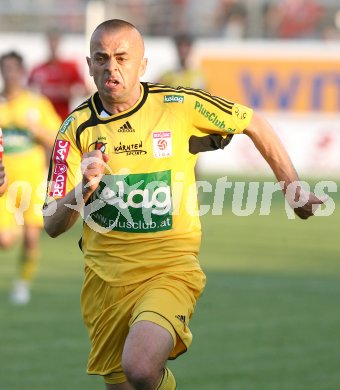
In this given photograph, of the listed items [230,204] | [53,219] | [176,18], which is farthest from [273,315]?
[176,18]

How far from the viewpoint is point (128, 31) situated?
6.44 meters

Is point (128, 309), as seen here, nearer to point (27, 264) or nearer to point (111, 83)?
point (111, 83)

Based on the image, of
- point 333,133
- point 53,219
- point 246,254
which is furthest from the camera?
point 333,133

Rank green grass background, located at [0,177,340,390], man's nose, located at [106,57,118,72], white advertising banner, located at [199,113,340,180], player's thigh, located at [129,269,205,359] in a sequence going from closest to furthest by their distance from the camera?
player's thigh, located at [129,269,205,359] → man's nose, located at [106,57,118,72] → green grass background, located at [0,177,340,390] → white advertising banner, located at [199,113,340,180]

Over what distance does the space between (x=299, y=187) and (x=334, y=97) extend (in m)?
19.8

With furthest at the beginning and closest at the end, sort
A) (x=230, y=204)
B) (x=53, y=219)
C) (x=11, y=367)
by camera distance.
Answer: (x=230, y=204)
(x=11, y=367)
(x=53, y=219)

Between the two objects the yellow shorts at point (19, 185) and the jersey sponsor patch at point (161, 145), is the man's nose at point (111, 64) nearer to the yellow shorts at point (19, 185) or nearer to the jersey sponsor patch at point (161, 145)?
the jersey sponsor patch at point (161, 145)

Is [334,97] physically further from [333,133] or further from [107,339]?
[107,339]

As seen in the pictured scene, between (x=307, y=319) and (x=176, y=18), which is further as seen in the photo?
(x=176, y=18)

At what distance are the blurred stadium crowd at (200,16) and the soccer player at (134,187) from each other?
21334mm

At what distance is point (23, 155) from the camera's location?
43.7 feet

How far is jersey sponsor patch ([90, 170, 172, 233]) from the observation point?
6.53 metres

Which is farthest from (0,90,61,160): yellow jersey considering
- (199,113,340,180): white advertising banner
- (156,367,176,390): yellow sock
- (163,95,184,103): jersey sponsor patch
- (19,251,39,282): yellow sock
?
(199,113,340,180): white advertising banner

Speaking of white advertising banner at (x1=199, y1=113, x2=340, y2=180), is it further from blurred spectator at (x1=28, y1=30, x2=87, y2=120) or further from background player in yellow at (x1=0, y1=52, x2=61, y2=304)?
background player in yellow at (x1=0, y1=52, x2=61, y2=304)
